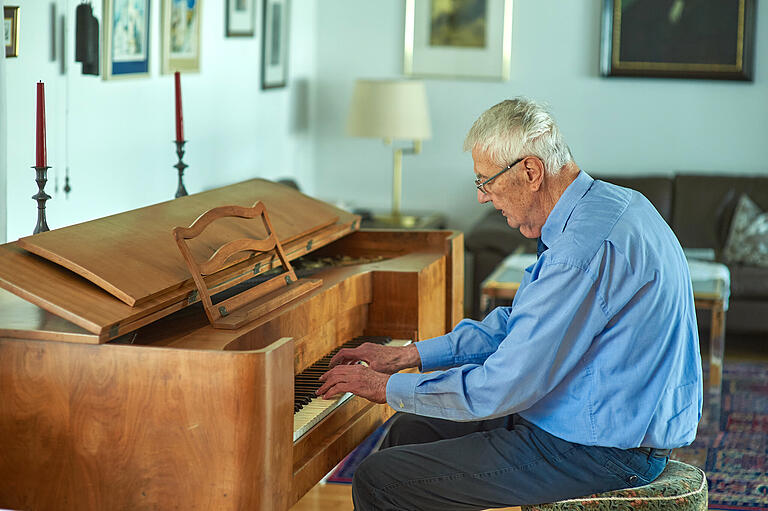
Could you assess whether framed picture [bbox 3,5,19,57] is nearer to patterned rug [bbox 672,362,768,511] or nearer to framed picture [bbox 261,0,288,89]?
framed picture [bbox 261,0,288,89]

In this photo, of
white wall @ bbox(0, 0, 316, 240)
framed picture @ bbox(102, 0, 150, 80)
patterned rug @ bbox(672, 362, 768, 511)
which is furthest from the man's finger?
patterned rug @ bbox(672, 362, 768, 511)

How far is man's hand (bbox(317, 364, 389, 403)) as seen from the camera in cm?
186

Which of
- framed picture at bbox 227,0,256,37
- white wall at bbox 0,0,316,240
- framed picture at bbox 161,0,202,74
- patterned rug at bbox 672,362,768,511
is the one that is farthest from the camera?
framed picture at bbox 227,0,256,37

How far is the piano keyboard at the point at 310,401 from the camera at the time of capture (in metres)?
1.83

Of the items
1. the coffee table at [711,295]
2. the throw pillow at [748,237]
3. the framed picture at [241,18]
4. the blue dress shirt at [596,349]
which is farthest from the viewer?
the throw pillow at [748,237]

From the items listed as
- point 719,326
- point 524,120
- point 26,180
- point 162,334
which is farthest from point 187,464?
point 719,326

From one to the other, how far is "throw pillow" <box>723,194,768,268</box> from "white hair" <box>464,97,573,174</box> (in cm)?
348

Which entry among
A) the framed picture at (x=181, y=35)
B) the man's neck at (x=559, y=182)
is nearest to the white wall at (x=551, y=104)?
the framed picture at (x=181, y=35)

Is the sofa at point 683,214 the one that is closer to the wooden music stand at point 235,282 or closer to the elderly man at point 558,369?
the wooden music stand at point 235,282

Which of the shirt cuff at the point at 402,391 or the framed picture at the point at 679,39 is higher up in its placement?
the framed picture at the point at 679,39

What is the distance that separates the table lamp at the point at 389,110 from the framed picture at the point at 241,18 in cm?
90

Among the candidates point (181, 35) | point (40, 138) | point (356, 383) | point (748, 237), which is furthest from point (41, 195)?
point (748, 237)

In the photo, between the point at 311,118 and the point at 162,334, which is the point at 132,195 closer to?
the point at 162,334

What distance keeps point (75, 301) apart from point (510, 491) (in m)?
0.89
